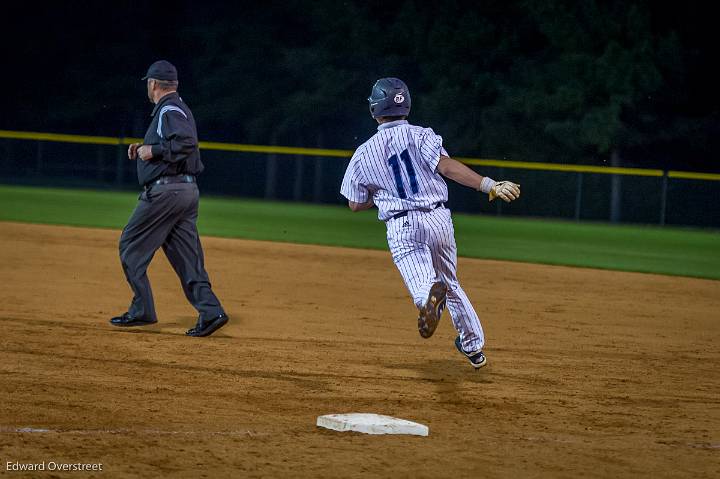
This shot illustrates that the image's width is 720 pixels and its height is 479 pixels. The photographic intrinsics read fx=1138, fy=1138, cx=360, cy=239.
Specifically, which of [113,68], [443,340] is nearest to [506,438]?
[443,340]

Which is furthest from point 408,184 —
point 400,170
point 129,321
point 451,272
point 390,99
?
point 129,321

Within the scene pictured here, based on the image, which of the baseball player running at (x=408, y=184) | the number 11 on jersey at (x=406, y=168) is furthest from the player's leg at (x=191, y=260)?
the number 11 on jersey at (x=406, y=168)

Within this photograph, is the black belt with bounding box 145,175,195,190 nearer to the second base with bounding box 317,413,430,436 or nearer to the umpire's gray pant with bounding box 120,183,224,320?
the umpire's gray pant with bounding box 120,183,224,320

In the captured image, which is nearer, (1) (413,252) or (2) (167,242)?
(1) (413,252)

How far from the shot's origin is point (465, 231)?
21.8 m

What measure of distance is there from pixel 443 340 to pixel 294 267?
498 cm

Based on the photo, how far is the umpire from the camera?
7.98 m

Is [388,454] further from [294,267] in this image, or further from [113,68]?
[113,68]

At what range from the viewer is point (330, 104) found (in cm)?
3762

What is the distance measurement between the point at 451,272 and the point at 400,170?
74 cm

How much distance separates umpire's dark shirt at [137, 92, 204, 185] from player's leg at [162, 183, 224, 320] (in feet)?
0.58

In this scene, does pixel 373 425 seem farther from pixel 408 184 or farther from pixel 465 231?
pixel 465 231

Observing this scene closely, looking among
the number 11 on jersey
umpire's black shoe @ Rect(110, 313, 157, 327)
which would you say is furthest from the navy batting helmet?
umpire's black shoe @ Rect(110, 313, 157, 327)

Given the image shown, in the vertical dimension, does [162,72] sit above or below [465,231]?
above
